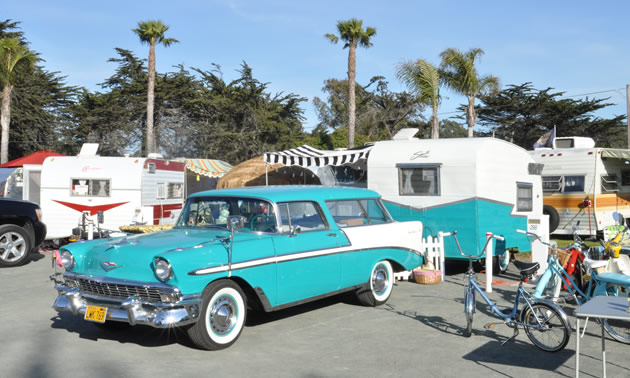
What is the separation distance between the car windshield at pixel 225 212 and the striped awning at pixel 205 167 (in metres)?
11.5

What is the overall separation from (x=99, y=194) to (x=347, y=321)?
10152 millimetres

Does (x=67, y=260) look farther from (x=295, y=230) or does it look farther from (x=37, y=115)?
(x=37, y=115)

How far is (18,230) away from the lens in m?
11.9

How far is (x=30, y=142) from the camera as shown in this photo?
113 feet

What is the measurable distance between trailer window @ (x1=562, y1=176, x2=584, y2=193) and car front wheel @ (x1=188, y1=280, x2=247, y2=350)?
12014mm

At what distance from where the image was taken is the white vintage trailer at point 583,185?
15070 millimetres

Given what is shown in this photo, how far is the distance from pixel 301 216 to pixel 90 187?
10.00 meters

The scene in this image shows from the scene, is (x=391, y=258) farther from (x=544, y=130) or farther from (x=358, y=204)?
(x=544, y=130)

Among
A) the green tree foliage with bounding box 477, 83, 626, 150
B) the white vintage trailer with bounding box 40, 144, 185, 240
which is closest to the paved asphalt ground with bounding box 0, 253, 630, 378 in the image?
the white vintage trailer with bounding box 40, 144, 185, 240

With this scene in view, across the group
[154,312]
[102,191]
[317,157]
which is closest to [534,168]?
[317,157]

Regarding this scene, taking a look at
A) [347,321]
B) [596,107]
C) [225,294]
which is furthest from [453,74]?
[596,107]

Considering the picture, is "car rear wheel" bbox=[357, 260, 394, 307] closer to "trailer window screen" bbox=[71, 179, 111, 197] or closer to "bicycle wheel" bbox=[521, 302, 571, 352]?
"bicycle wheel" bbox=[521, 302, 571, 352]

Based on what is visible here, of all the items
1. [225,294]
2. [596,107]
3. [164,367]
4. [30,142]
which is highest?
[596,107]

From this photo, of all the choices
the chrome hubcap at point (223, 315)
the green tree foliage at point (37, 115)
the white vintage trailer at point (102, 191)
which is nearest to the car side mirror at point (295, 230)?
the chrome hubcap at point (223, 315)
